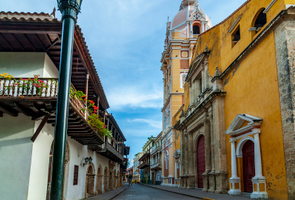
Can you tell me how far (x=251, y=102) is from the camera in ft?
41.3

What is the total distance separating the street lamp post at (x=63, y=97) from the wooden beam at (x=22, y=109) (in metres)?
5.30

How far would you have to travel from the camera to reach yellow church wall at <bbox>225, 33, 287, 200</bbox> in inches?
394

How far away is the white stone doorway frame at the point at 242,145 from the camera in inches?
428

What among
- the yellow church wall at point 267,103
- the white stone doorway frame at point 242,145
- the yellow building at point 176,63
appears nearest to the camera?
the yellow church wall at point 267,103

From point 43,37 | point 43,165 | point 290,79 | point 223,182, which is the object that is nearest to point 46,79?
point 43,37

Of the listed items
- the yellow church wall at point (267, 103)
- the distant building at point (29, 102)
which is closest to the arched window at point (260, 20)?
the yellow church wall at point (267, 103)

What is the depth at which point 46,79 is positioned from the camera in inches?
335

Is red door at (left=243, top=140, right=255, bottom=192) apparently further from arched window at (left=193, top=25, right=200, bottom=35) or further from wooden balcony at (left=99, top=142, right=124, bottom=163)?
arched window at (left=193, top=25, right=200, bottom=35)

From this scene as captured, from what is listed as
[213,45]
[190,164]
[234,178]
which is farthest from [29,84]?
[190,164]

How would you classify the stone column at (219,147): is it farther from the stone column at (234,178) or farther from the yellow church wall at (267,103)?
the yellow church wall at (267,103)

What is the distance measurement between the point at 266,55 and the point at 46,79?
863 cm

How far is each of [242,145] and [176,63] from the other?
2427 centimetres

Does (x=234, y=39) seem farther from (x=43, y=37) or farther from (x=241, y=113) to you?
(x=43, y=37)

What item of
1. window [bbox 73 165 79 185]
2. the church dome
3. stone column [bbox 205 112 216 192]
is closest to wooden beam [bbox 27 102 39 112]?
window [bbox 73 165 79 185]
